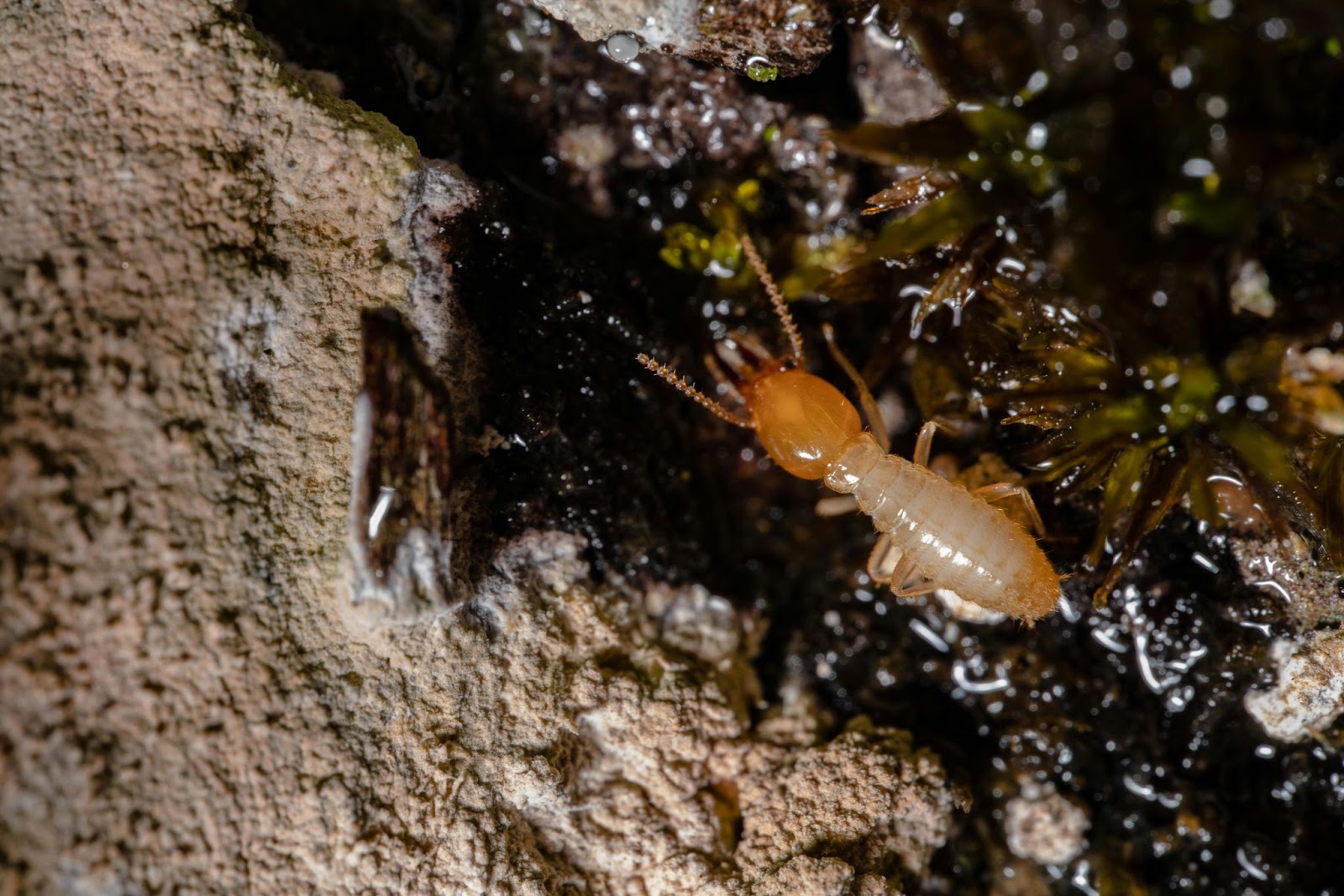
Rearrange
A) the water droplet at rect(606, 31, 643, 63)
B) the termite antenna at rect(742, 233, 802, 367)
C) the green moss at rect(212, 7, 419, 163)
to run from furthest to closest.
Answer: the termite antenna at rect(742, 233, 802, 367), the water droplet at rect(606, 31, 643, 63), the green moss at rect(212, 7, 419, 163)

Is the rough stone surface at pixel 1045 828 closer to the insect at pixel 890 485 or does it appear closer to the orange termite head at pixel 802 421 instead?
the insect at pixel 890 485

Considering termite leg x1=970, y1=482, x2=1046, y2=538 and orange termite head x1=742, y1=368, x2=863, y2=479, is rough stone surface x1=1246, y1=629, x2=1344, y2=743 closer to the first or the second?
termite leg x1=970, y1=482, x2=1046, y2=538

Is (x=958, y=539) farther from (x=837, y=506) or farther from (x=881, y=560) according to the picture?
(x=837, y=506)

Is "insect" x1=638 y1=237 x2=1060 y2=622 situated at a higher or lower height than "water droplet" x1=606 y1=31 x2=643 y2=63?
lower

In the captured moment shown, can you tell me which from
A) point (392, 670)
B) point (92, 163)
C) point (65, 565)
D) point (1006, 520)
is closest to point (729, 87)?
point (1006, 520)

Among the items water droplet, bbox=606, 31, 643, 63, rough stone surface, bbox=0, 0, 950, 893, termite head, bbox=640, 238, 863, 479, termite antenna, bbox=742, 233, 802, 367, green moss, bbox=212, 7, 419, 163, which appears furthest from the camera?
termite head, bbox=640, 238, 863, 479

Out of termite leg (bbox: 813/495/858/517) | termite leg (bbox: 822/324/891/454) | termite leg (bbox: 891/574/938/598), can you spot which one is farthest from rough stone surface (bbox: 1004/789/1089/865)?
termite leg (bbox: 822/324/891/454)
